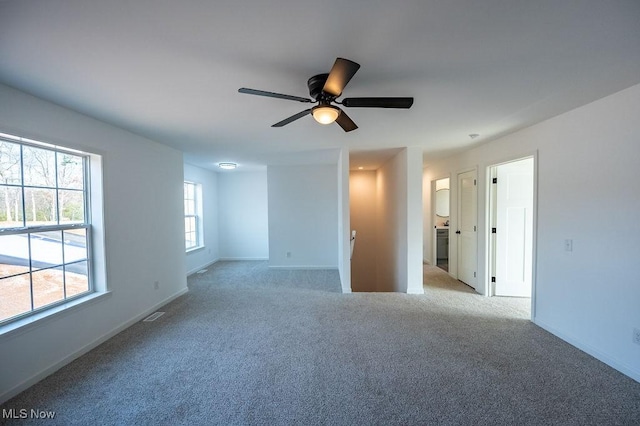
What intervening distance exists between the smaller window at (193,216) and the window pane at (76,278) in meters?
2.90

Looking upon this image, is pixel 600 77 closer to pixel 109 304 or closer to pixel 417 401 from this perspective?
pixel 417 401

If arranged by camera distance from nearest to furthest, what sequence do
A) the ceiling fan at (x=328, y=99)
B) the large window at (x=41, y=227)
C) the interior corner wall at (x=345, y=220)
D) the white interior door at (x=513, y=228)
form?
the ceiling fan at (x=328, y=99)
the large window at (x=41, y=227)
the white interior door at (x=513, y=228)
the interior corner wall at (x=345, y=220)

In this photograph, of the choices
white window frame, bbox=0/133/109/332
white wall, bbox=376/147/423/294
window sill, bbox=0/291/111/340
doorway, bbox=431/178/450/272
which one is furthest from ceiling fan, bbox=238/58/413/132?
doorway, bbox=431/178/450/272

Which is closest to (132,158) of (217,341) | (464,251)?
(217,341)

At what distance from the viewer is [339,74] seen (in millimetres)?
1471

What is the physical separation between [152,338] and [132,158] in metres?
2.10

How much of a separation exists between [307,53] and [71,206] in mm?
2738

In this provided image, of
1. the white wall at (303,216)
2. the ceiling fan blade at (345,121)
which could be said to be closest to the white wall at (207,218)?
the white wall at (303,216)

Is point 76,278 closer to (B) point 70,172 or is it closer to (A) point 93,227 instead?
(A) point 93,227

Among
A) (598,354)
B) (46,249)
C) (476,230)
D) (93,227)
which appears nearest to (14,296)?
(46,249)

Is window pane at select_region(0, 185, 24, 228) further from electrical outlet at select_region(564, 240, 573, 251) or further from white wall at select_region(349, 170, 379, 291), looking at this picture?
white wall at select_region(349, 170, 379, 291)

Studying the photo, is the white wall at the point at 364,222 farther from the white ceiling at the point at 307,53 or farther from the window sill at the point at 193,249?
the white ceiling at the point at 307,53

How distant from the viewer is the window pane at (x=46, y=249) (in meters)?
2.19

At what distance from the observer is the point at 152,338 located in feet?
9.04
